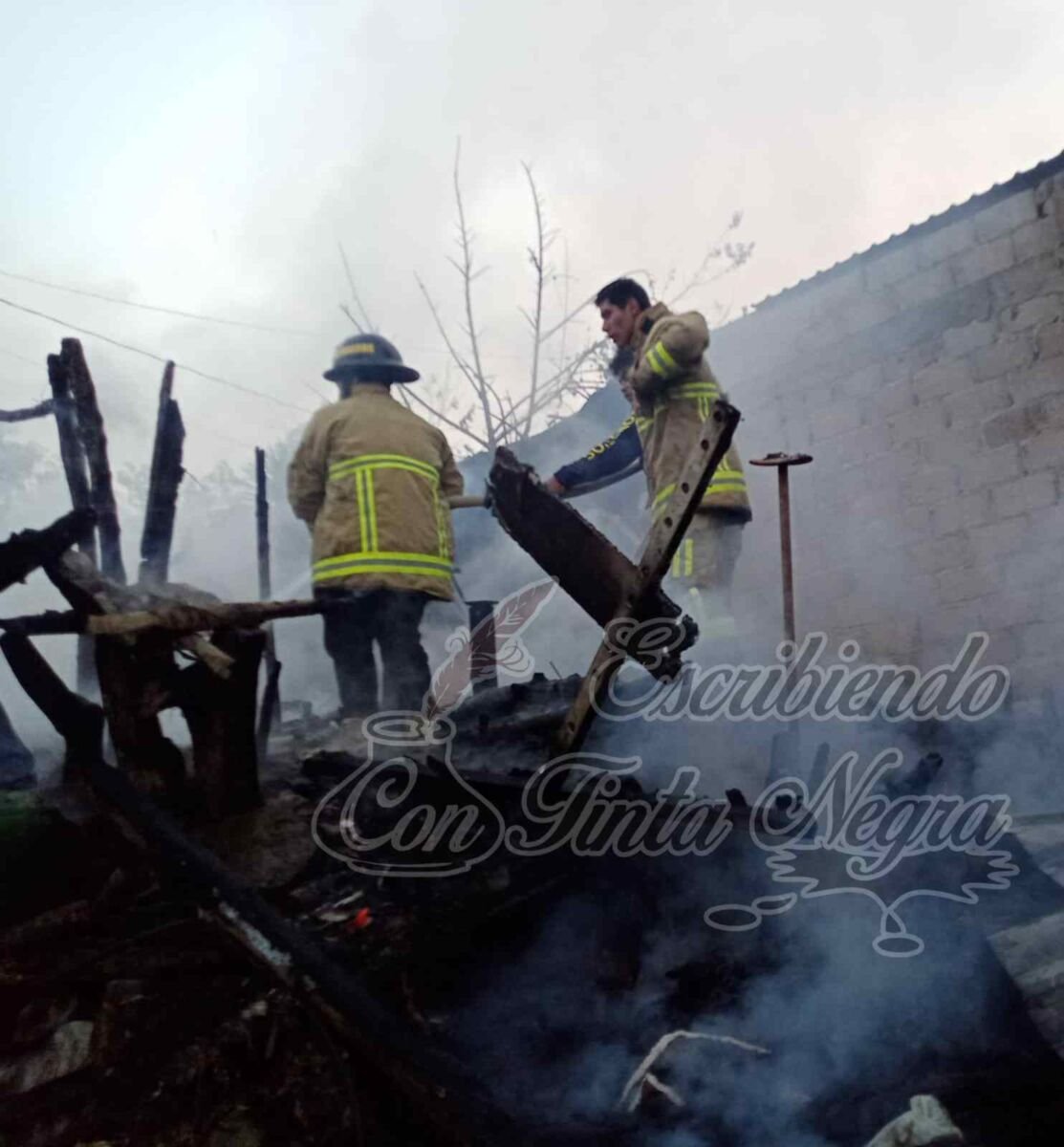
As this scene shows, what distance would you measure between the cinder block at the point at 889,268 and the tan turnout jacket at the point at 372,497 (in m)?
3.50

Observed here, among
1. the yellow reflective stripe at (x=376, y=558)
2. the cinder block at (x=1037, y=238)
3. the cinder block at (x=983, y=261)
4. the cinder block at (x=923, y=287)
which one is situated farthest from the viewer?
the cinder block at (x=923, y=287)

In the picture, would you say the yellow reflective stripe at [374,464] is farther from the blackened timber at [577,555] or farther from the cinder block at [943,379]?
the cinder block at [943,379]

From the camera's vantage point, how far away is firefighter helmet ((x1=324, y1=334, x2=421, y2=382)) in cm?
454

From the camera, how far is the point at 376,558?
421 centimetres

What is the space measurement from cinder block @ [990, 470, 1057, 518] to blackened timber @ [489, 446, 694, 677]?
338 cm

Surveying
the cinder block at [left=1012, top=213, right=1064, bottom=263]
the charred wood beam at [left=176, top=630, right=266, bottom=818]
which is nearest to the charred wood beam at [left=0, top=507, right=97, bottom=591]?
the charred wood beam at [left=176, top=630, right=266, bottom=818]

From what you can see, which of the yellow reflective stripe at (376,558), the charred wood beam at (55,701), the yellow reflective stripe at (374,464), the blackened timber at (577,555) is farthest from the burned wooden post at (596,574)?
the charred wood beam at (55,701)

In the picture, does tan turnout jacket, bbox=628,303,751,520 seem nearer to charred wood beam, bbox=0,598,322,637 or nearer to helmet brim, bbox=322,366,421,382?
helmet brim, bbox=322,366,421,382

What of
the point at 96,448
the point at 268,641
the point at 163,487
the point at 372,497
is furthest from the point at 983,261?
the point at 96,448

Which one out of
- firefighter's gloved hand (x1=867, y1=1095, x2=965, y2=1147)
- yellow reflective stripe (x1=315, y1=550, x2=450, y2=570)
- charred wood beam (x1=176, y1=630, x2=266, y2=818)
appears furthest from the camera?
yellow reflective stripe (x1=315, y1=550, x2=450, y2=570)

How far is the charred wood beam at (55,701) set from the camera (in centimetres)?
297

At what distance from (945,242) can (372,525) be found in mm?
4265

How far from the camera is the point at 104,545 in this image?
5391 mm

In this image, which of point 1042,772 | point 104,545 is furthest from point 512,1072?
point 104,545
